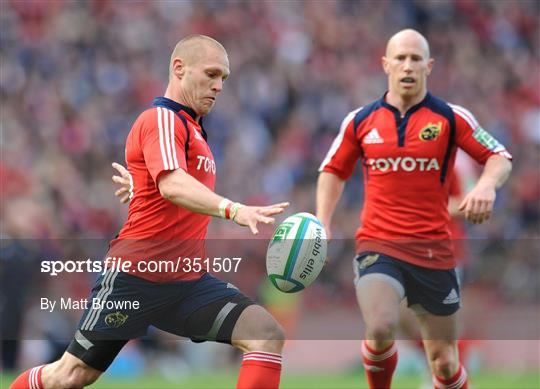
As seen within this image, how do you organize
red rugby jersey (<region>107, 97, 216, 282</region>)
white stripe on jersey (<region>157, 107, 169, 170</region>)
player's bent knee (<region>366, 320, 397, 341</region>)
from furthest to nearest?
1. player's bent knee (<region>366, 320, 397, 341</region>)
2. red rugby jersey (<region>107, 97, 216, 282</region>)
3. white stripe on jersey (<region>157, 107, 169, 170</region>)

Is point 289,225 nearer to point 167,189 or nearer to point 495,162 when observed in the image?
point 167,189

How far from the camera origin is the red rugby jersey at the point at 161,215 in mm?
6562

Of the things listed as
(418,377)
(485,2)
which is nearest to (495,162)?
(418,377)

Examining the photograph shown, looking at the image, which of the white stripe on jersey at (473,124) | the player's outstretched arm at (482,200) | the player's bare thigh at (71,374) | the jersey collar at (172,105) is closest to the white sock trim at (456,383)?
the player's outstretched arm at (482,200)

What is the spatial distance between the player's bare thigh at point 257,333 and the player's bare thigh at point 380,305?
141 centimetres

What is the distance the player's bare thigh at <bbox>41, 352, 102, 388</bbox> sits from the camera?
659 centimetres

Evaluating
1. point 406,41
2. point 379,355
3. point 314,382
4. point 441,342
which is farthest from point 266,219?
point 314,382

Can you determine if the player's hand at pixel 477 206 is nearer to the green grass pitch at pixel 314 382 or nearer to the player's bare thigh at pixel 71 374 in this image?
the player's bare thigh at pixel 71 374

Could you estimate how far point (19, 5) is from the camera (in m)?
18.0

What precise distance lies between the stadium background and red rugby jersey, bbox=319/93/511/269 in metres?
4.52

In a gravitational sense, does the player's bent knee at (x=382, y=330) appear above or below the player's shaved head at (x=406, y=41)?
below

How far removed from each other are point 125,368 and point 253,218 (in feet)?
27.7

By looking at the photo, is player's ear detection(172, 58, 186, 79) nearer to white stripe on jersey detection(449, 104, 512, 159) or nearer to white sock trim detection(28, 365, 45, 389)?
white sock trim detection(28, 365, 45, 389)

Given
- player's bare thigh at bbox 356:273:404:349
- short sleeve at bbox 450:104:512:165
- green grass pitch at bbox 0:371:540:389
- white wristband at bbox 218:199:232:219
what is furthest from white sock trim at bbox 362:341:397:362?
green grass pitch at bbox 0:371:540:389
